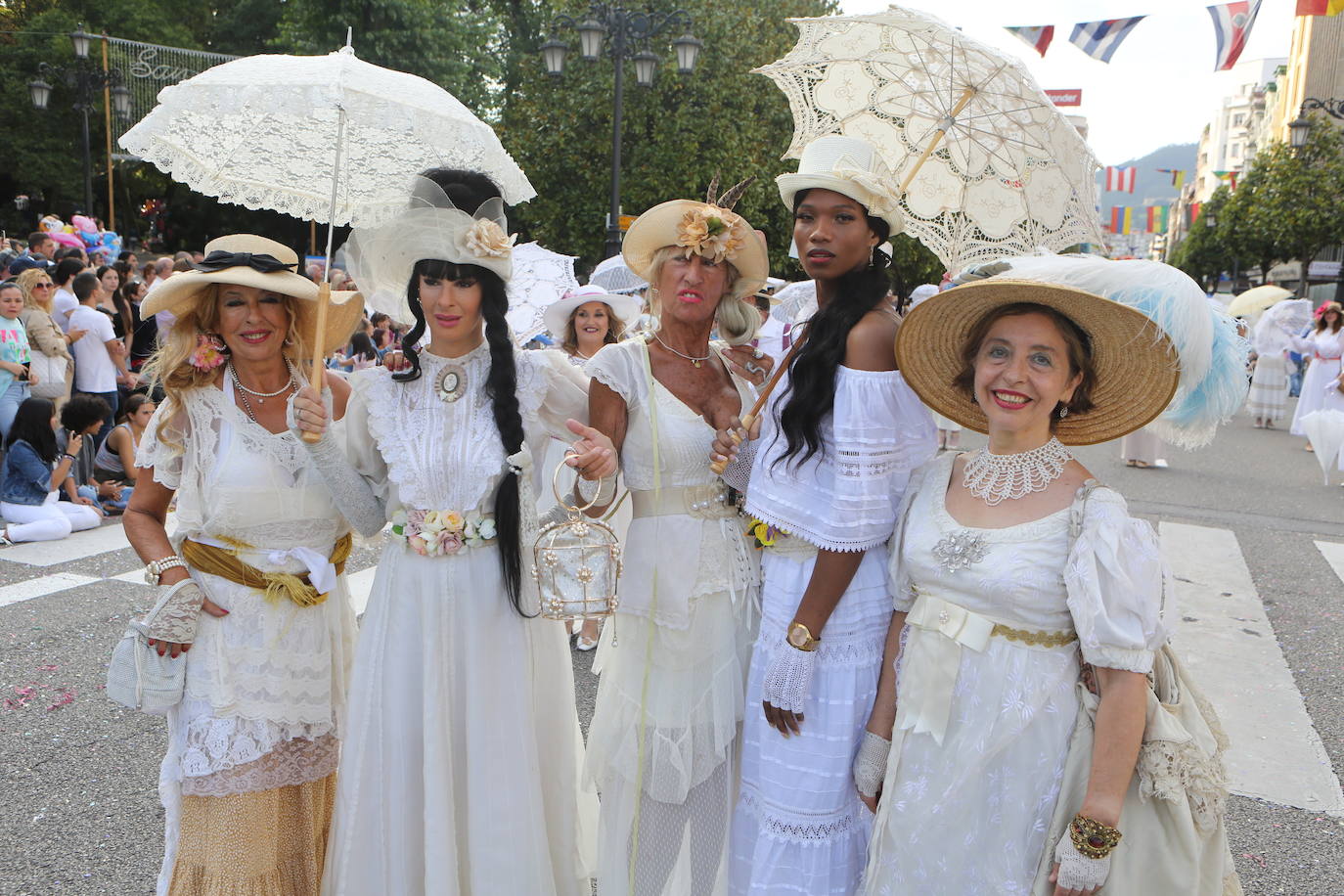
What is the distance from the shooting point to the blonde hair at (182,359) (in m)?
2.82

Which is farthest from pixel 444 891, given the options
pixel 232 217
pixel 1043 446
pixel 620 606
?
pixel 232 217

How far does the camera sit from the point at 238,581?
111 inches

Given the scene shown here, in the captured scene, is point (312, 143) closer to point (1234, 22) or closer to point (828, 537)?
point (828, 537)

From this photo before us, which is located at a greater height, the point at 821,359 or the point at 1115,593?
the point at 821,359

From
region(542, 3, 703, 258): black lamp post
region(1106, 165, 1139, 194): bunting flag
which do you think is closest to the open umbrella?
region(542, 3, 703, 258): black lamp post

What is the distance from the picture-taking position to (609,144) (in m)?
20.2

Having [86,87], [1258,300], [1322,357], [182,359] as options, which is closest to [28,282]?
[182,359]

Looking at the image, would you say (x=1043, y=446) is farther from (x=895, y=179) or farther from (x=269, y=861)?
(x=269, y=861)

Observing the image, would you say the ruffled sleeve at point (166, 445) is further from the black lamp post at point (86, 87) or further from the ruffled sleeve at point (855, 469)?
the black lamp post at point (86, 87)

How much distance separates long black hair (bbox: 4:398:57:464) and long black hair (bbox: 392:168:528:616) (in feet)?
21.7

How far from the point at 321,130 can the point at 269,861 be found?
7.05 feet

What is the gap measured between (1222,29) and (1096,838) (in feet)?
33.7

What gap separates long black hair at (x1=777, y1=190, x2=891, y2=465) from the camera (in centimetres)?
254

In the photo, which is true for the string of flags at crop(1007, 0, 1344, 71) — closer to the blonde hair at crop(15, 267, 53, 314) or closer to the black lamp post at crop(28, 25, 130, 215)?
the blonde hair at crop(15, 267, 53, 314)
